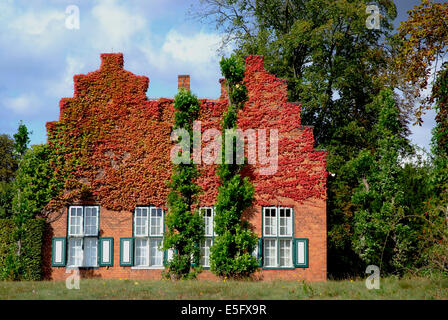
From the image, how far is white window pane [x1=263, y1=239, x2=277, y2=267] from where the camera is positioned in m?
18.1

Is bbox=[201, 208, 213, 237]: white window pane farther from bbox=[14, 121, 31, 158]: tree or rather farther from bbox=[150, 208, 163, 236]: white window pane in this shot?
bbox=[14, 121, 31, 158]: tree

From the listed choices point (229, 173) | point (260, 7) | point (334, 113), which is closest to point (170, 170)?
point (229, 173)

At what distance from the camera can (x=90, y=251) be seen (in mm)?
17984

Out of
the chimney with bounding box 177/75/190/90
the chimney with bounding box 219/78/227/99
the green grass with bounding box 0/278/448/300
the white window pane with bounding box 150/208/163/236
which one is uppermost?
the chimney with bounding box 177/75/190/90

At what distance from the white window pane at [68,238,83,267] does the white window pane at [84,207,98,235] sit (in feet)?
1.85

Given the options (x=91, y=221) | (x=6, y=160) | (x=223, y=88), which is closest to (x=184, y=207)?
(x=91, y=221)

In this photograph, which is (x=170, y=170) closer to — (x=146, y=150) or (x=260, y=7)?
(x=146, y=150)

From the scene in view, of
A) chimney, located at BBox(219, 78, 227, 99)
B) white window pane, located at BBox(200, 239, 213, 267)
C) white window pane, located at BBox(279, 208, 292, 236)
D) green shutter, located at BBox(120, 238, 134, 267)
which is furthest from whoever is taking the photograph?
chimney, located at BBox(219, 78, 227, 99)

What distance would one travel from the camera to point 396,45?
24.7 metres

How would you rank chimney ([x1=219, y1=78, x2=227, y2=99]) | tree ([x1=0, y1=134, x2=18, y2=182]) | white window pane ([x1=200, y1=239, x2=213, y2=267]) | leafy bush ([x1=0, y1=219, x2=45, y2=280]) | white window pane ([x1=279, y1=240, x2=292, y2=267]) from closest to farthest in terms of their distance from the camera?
leafy bush ([x1=0, y1=219, x2=45, y2=280]) < white window pane ([x1=200, y1=239, x2=213, y2=267]) < white window pane ([x1=279, y1=240, x2=292, y2=267]) < chimney ([x1=219, y1=78, x2=227, y2=99]) < tree ([x1=0, y1=134, x2=18, y2=182])

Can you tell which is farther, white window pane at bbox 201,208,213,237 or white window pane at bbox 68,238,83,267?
white window pane at bbox 201,208,213,237

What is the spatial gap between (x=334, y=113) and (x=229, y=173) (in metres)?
9.73

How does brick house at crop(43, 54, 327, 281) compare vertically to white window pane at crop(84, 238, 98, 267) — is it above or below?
above

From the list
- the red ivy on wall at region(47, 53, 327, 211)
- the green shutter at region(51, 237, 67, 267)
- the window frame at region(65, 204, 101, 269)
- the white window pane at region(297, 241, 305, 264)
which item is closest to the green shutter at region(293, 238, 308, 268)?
the white window pane at region(297, 241, 305, 264)
